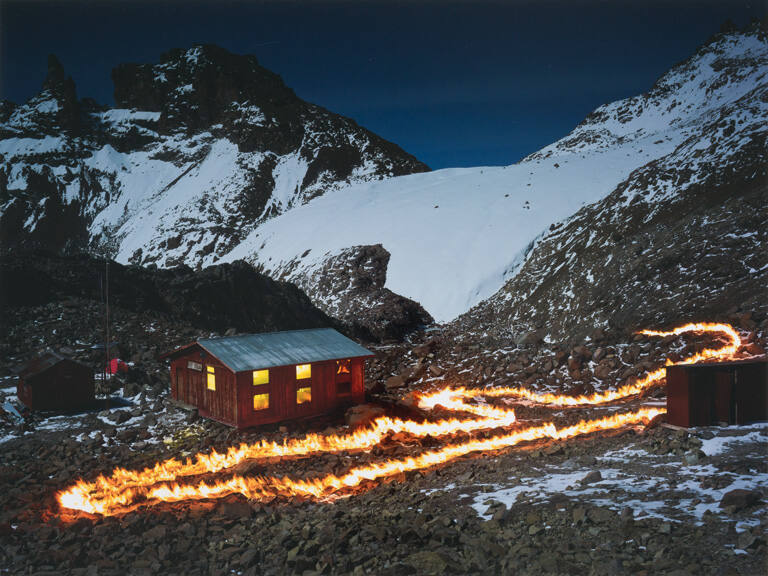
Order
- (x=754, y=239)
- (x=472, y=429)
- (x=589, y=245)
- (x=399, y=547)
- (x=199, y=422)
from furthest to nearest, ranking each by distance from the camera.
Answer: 1. (x=589, y=245)
2. (x=754, y=239)
3. (x=199, y=422)
4. (x=472, y=429)
5. (x=399, y=547)

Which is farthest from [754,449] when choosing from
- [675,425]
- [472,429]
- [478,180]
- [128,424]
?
[478,180]

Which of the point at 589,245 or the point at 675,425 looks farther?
the point at 589,245

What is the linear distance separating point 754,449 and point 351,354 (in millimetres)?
15757

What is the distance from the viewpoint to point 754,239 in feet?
89.5

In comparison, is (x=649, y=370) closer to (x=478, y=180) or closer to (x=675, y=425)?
(x=675, y=425)

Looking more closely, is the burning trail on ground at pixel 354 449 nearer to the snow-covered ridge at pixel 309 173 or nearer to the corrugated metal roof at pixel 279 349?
the corrugated metal roof at pixel 279 349

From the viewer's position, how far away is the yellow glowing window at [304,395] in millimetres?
23141

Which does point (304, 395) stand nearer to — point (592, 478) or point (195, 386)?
point (195, 386)

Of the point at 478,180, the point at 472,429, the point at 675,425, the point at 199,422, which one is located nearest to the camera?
the point at 675,425

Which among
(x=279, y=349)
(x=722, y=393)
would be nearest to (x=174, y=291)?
(x=279, y=349)

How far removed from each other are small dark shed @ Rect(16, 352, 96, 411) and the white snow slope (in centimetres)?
2787

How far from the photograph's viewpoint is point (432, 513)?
1104cm

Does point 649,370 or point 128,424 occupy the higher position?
point 649,370

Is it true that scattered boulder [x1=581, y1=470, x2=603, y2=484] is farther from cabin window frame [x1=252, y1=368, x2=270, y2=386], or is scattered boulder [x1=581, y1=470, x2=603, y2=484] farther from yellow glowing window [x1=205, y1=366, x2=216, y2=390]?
yellow glowing window [x1=205, y1=366, x2=216, y2=390]
